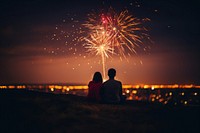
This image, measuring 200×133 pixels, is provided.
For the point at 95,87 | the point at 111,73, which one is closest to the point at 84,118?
the point at 111,73

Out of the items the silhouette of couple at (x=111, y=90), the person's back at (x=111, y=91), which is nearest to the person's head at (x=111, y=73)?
the silhouette of couple at (x=111, y=90)

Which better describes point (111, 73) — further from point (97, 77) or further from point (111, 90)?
point (97, 77)

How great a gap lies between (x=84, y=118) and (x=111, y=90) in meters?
3.88

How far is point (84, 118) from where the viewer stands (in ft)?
33.0

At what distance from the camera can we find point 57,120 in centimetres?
972

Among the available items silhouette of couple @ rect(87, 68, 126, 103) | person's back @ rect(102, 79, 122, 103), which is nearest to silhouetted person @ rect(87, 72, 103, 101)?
silhouette of couple @ rect(87, 68, 126, 103)

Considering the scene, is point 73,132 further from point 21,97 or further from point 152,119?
point 21,97

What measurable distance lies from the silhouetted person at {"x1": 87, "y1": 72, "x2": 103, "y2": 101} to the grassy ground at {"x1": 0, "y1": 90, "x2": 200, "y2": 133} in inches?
98.4

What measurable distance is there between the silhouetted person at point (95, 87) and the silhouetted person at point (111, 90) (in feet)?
2.66

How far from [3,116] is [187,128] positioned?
556 cm

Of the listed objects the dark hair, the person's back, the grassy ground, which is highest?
the dark hair

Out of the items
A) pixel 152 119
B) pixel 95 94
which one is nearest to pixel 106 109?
pixel 152 119

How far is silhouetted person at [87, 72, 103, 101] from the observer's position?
14750mm

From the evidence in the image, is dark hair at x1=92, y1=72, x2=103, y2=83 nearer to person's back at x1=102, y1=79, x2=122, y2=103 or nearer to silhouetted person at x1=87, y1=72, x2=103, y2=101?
silhouetted person at x1=87, y1=72, x2=103, y2=101
